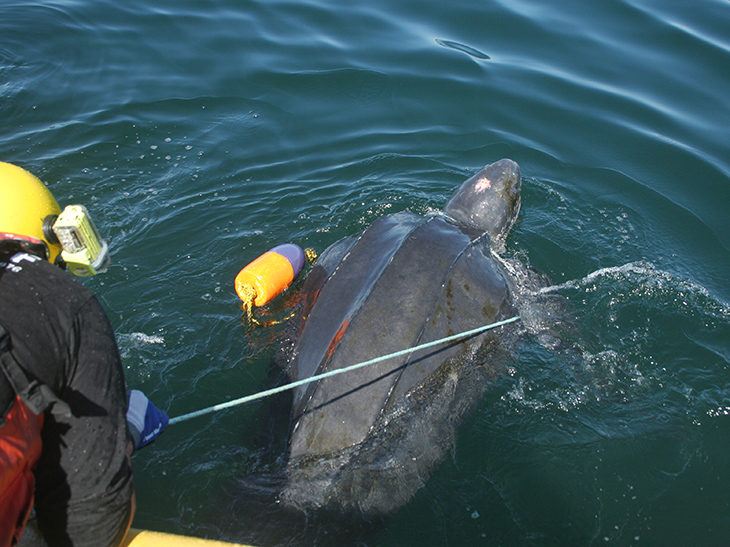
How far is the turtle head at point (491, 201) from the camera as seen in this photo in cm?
Answer: 602

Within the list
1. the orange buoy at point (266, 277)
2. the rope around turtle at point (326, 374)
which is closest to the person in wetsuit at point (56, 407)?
the rope around turtle at point (326, 374)

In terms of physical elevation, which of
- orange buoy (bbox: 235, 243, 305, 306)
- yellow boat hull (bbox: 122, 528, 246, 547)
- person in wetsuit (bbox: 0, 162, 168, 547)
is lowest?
yellow boat hull (bbox: 122, 528, 246, 547)

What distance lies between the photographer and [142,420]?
9.12 feet

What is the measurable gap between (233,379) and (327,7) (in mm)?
8822

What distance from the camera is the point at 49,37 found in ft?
31.1

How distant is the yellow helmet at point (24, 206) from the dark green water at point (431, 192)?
1825 mm

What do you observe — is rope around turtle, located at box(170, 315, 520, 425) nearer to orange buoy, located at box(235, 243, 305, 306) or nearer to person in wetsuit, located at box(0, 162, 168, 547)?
person in wetsuit, located at box(0, 162, 168, 547)

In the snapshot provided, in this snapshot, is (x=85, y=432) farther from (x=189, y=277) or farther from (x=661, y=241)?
(x=661, y=241)

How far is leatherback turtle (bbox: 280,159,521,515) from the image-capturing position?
351cm

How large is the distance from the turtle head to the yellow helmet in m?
4.02

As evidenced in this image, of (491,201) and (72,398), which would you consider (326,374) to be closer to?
(72,398)

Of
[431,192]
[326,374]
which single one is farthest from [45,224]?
[431,192]

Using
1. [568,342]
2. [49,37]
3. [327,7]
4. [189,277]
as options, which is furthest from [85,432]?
[327,7]

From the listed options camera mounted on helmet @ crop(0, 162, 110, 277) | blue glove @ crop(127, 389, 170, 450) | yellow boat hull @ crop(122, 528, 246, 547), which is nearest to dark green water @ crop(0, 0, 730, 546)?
yellow boat hull @ crop(122, 528, 246, 547)
